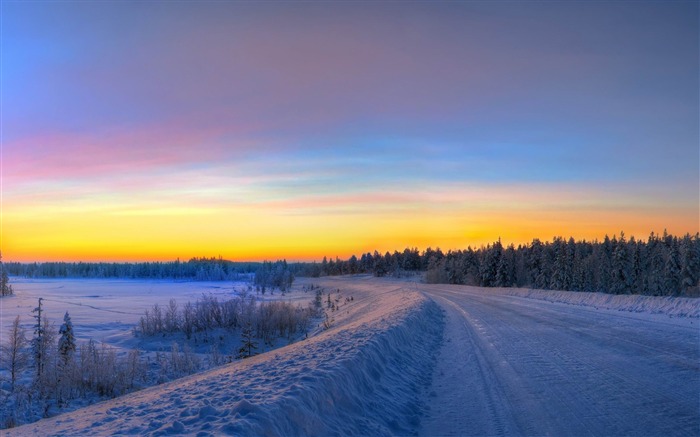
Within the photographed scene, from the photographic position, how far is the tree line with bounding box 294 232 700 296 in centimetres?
5388

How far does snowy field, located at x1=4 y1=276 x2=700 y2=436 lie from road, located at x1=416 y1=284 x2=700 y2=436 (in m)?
0.03

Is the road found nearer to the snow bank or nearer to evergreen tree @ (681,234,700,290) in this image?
the snow bank

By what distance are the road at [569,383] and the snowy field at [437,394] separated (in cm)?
3

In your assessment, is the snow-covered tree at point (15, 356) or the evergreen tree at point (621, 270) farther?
the evergreen tree at point (621, 270)

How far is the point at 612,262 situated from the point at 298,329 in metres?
49.6

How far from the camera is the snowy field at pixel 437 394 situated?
680 cm

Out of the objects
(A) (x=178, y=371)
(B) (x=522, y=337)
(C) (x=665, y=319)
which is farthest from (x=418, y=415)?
(C) (x=665, y=319)

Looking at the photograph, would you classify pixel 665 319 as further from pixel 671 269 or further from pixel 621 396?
pixel 671 269

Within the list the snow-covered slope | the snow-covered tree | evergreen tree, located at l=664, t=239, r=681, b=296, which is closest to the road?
the snow-covered slope

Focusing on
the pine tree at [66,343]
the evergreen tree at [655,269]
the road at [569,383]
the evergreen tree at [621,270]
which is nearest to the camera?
the road at [569,383]

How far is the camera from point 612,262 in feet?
209

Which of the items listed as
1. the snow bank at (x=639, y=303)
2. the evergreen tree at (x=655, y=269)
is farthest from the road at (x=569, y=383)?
the evergreen tree at (x=655, y=269)

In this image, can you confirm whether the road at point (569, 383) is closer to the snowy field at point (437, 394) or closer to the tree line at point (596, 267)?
the snowy field at point (437, 394)

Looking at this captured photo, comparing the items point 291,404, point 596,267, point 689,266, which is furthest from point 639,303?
point 596,267
